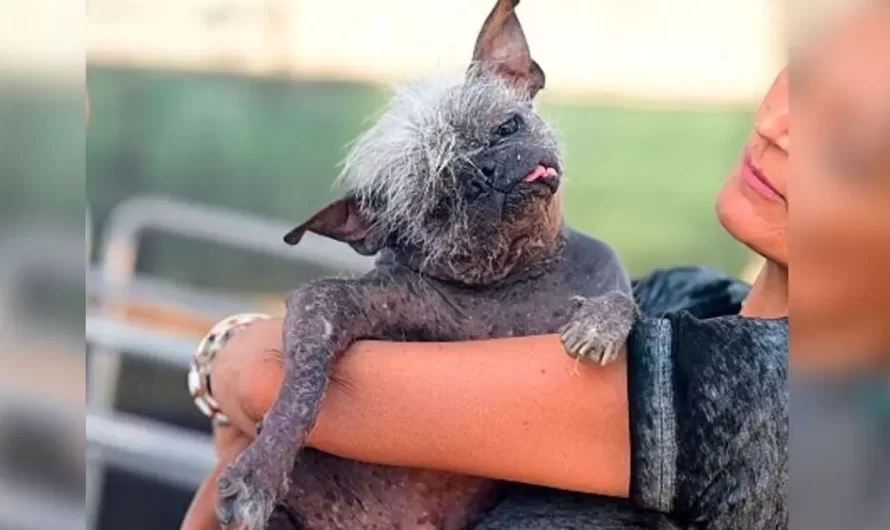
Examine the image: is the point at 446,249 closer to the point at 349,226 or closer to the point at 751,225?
the point at 349,226

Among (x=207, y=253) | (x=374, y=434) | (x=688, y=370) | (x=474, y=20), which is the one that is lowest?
(x=207, y=253)

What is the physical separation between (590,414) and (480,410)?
9 centimetres

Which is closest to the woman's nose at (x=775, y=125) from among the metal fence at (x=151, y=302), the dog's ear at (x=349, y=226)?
the dog's ear at (x=349, y=226)

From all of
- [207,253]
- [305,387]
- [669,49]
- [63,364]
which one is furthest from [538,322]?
[207,253]

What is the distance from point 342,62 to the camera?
2168 millimetres

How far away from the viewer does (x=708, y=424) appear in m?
0.86

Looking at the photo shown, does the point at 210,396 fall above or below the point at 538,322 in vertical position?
below

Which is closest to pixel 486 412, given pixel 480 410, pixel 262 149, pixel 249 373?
pixel 480 410

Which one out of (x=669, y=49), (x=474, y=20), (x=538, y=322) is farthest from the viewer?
(x=669, y=49)

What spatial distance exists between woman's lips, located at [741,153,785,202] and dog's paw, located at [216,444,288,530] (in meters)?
0.52

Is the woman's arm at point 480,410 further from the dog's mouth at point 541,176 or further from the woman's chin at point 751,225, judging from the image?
the woman's chin at point 751,225

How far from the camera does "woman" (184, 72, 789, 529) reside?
0.86 metres

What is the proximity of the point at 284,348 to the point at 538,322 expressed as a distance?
9.2 inches

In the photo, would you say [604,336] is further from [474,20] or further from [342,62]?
[342,62]
